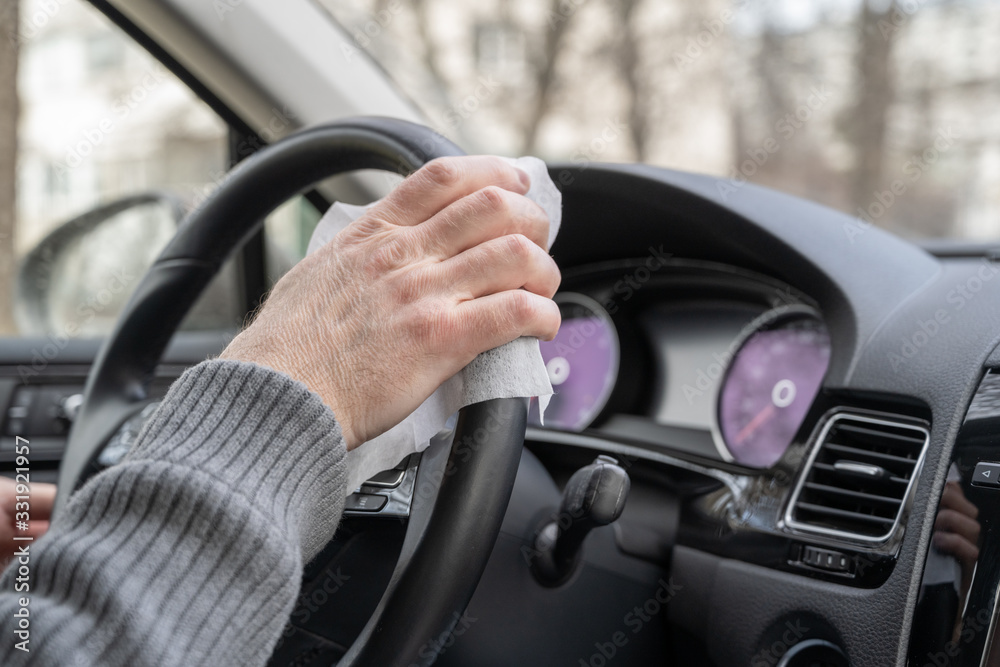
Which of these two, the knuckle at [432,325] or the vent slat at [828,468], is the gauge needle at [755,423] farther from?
the knuckle at [432,325]

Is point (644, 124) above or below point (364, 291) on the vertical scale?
below

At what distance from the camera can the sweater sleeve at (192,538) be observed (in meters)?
0.51

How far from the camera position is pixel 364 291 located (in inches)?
25.7

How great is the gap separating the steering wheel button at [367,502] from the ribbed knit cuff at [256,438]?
0.12m

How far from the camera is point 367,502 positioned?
0.76 meters

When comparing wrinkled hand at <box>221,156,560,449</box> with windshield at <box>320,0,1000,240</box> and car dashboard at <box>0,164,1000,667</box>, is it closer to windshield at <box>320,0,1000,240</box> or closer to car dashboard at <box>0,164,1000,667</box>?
car dashboard at <box>0,164,1000,667</box>

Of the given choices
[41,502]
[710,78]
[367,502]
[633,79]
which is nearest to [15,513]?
[41,502]

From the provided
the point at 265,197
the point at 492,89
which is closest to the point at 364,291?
the point at 265,197

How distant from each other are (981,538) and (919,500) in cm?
7

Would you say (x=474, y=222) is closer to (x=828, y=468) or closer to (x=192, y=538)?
(x=192, y=538)

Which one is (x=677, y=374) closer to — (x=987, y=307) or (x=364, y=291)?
(x=987, y=307)

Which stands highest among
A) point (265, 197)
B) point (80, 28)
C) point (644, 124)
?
point (80, 28)

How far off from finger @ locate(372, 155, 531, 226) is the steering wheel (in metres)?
0.08

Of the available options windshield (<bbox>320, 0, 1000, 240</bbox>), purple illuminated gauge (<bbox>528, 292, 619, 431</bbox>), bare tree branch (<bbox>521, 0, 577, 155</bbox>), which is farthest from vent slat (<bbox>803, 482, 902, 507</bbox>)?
bare tree branch (<bbox>521, 0, 577, 155</bbox>)
